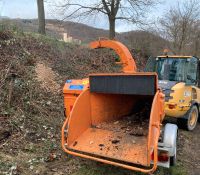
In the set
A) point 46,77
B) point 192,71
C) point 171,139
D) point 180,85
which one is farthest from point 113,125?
point 46,77

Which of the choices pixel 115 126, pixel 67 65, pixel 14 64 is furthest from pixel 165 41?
pixel 115 126

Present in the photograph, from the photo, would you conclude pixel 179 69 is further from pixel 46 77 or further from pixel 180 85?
pixel 46 77

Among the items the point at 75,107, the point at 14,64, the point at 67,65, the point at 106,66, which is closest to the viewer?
the point at 75,107

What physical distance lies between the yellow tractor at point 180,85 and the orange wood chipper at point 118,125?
4.86 ft

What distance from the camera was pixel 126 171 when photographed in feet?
17.5

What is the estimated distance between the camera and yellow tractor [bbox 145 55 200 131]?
26.1ft

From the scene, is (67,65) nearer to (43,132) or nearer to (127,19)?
(43,132)

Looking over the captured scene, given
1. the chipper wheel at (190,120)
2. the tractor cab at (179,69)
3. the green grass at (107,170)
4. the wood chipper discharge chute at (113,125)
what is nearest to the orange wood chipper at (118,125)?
the wood chipper discharge chute at (113,125)

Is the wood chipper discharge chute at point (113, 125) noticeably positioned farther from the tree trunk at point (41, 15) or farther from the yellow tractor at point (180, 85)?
the tree trunk at point (41, 15)

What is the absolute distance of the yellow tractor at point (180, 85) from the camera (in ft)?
26.1

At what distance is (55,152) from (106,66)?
27.9 feet

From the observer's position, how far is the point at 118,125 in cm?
614

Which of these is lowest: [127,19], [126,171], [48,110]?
[126,171]

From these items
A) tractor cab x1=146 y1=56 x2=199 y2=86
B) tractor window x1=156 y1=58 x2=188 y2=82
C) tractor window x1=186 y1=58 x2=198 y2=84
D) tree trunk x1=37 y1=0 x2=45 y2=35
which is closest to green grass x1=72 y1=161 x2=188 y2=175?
tractor cab x1=146 y1=56 x2=199 y2=86
